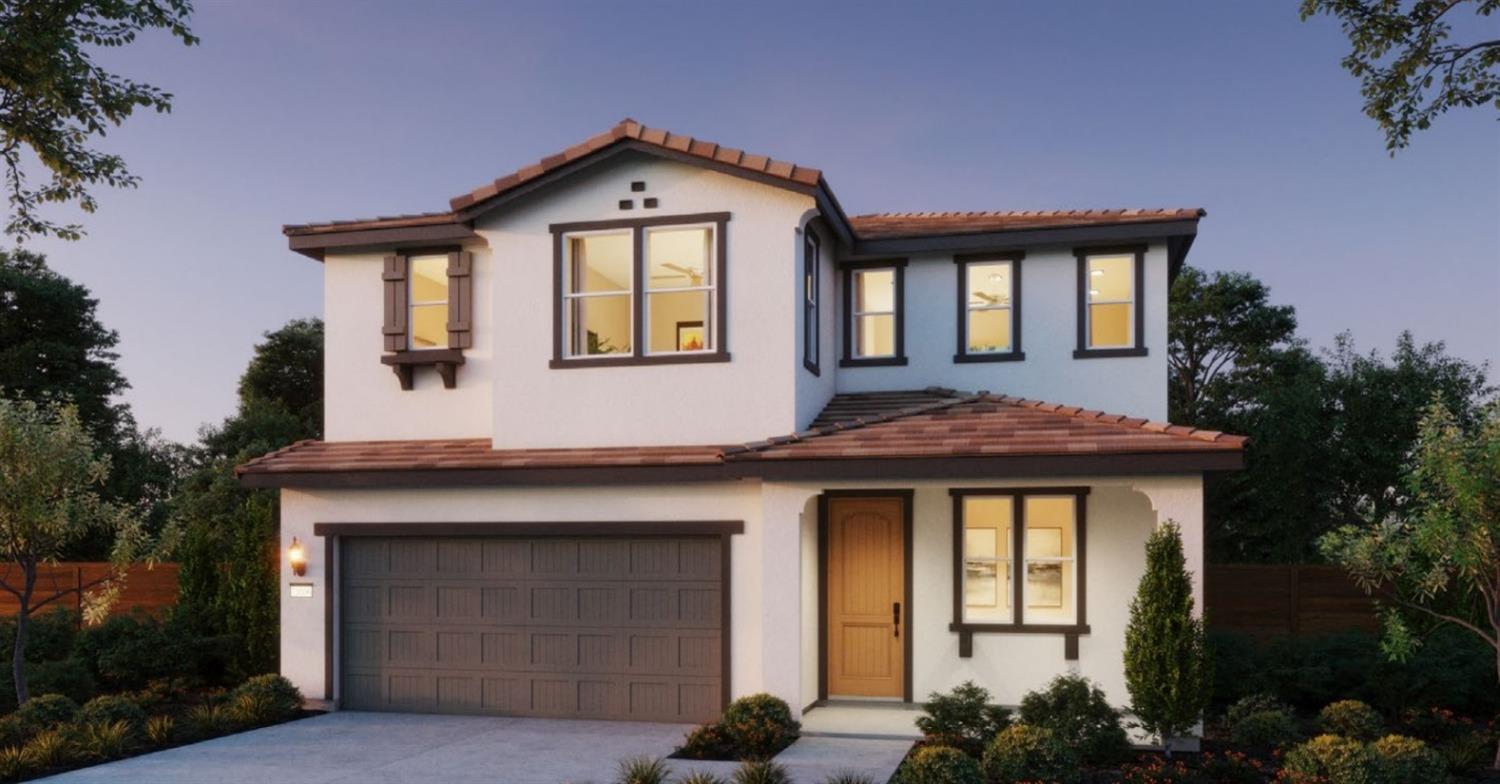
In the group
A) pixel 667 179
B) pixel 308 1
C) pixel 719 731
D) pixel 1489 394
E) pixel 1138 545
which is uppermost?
pixel 308 1

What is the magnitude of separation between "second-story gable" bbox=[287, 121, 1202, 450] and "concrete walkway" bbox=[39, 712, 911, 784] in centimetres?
321

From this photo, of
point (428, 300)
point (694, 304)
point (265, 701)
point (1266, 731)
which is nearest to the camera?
point (1266, 731)

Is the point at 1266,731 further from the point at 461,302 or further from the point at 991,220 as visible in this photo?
the point at 461,302

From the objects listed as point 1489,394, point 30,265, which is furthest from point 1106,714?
point 30,265

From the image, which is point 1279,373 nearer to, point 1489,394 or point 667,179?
point 1489,394

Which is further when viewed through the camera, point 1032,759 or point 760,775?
point 1032,759

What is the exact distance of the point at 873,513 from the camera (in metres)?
13.3

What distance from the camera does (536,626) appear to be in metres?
12.9

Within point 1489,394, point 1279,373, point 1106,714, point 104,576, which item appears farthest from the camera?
point 1279,373

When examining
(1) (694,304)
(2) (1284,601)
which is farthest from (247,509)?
(2) (1284,601)

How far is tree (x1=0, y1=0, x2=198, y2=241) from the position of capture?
14336 mm

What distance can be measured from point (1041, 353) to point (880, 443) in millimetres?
3505

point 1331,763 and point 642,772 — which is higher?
point 1331,763

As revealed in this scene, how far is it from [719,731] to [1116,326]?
23.0 feet
